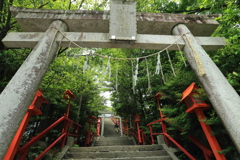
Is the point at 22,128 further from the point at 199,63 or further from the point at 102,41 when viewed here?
the point at 199,63

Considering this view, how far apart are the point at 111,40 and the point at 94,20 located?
0.87 meters

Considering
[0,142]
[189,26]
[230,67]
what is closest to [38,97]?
[0,142]

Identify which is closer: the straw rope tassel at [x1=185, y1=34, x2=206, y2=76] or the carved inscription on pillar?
the straw rope tassel at [x1=185, y1=34, x2=206, y2=76]

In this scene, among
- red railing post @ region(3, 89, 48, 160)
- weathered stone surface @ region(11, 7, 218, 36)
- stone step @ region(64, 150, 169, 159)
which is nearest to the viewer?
red railing post @ region(3, 89, 48, 160)

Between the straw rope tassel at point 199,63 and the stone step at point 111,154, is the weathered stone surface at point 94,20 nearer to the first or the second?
the straw rope tassel at point 199,63

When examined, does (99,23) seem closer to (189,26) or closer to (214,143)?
(189,26)

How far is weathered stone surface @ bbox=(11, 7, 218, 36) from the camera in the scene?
3.48 m

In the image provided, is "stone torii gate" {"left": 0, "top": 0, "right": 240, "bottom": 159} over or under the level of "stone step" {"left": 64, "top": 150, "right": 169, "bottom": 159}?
over

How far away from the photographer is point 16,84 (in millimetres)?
2322

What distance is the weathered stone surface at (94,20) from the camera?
3480 millimetres

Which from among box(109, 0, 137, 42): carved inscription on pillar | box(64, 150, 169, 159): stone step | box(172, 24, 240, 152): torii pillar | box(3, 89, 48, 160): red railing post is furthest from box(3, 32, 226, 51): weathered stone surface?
box(64, 150, 169, 159): stone step

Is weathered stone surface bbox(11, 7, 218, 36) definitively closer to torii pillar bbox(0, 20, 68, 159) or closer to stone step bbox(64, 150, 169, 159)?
torii pillar bbox(0, 20, 68, 159)

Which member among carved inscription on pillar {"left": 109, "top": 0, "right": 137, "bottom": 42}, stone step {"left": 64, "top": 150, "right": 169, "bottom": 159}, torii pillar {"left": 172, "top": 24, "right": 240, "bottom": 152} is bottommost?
stone step {"left": 64, "top": 150, "right": 169, "bottom": 159}

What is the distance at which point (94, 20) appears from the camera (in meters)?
3.56
